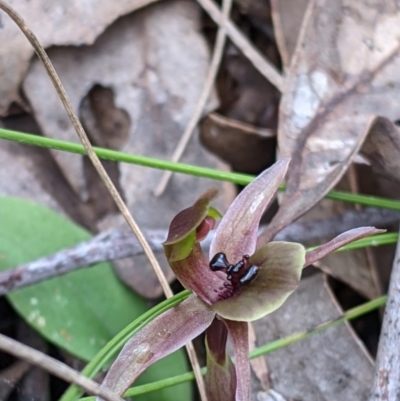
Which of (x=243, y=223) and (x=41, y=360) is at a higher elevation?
(x=41, y=360)

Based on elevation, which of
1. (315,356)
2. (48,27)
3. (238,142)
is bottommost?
(315,356)

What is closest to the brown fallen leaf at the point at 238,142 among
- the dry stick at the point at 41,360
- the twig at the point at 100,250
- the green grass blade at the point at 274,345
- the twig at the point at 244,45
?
the twig at the point at 244,45

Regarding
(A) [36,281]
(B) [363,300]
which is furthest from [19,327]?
(B) [363,300]

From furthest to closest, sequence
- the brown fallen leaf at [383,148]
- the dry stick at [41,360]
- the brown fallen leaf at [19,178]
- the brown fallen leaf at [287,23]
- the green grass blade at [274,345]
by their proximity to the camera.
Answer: the brown fallen leaf at [287,23] < the brown fallen leaf at [19,178] < the brown fallen leaf at [383,148] < the green grass blade at [274,345] < the dry stick at [41,360]

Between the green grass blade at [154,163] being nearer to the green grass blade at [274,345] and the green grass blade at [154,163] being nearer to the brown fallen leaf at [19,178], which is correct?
the green grass blade at [274,345]

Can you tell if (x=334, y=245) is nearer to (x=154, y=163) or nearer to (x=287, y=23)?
(x=154, y=163)

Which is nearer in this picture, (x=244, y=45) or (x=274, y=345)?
(x=274, y=345)

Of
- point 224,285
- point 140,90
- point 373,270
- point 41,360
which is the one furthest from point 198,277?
point 140,90

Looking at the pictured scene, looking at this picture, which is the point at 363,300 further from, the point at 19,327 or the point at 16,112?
the point at 16,112
